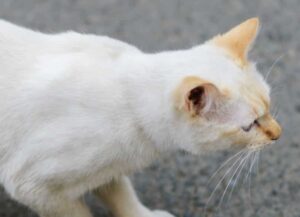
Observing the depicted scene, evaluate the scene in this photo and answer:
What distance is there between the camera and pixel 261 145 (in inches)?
70.1

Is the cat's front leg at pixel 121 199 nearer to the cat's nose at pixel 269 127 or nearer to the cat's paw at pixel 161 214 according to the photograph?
the cat's paw at pixel 161 214

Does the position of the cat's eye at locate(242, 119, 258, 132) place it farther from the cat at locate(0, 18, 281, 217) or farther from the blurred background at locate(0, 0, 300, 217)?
the blurred background at locate(0, 0, 300, 217)

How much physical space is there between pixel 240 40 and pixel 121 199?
591mm

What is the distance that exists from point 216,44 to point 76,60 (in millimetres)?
367

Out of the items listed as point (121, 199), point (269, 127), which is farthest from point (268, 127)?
point (121, 199)

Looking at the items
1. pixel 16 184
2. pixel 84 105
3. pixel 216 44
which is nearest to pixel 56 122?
pixel 84 105

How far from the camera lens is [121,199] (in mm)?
2088

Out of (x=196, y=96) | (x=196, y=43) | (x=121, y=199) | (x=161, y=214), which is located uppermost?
(x=196, y=43)

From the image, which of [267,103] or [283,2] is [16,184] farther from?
[283,2]

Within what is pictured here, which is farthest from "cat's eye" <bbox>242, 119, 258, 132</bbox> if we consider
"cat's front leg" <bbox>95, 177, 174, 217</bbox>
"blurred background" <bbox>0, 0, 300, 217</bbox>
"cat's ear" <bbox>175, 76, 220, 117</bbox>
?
"blurred background" <bbox>0, 0, 300, 217</bbox>

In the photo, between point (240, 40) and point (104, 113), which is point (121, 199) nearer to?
point (104, 113)

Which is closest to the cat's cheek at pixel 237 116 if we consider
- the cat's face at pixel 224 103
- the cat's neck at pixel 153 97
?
the cat's face at pixel 224 103

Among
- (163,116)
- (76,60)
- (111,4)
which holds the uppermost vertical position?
(111,4)

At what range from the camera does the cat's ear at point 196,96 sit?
1629 mm
